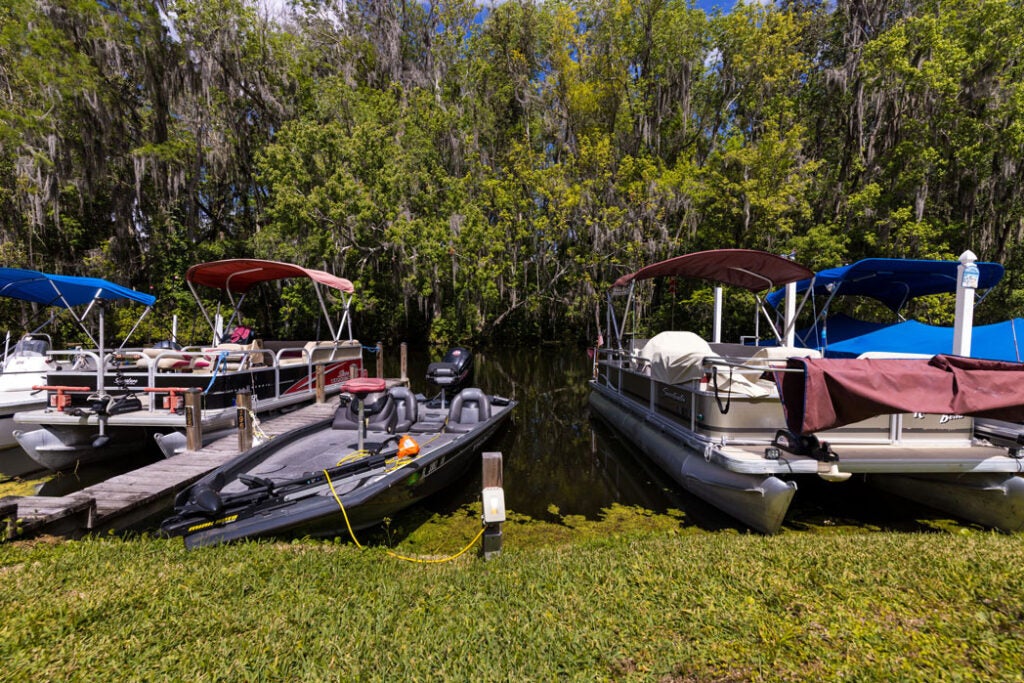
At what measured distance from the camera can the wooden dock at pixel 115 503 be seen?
460 cm

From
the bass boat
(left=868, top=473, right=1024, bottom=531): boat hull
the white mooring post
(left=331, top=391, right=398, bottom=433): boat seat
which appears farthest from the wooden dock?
the white mooring post

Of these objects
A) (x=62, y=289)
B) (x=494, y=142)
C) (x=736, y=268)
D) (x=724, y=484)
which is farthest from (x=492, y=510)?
(x=494, y=142)

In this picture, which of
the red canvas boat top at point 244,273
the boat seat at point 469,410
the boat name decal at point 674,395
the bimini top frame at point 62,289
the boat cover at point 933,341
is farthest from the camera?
the red canvas boat top at point 244,273

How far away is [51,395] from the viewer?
849 centimetres

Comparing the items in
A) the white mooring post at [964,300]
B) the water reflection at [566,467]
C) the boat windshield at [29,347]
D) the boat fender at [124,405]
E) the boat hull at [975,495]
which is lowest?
the water reflection at [566,467]

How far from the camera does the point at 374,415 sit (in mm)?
8273

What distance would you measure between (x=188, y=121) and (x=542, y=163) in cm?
1691

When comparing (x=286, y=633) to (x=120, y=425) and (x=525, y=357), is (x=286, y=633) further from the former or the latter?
(x=525, y=357)

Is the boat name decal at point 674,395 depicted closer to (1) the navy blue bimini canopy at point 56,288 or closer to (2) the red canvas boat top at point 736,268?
(2) the red canvas boat top at point 736,268

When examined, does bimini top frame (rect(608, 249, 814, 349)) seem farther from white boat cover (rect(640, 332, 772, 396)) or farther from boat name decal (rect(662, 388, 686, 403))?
boat name decal (rect(662, 388, 686, 403))

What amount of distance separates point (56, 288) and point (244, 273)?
3.48m

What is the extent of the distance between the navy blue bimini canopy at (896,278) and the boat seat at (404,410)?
8.32 metres

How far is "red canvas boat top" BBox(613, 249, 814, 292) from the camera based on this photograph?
890 centimetres

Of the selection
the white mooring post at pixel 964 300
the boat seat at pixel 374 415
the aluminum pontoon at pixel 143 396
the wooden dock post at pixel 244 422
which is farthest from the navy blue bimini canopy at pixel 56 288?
the white mooring post at pixel 964 300
